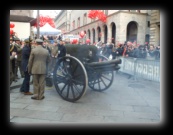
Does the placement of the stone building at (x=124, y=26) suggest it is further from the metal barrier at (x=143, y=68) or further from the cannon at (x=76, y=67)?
the cannon at (x=76, y=67)

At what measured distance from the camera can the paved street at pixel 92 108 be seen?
4383 millimetres

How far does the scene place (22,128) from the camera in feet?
12.2

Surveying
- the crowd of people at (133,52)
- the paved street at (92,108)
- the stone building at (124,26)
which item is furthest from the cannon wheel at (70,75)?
the stone building at (124,26)

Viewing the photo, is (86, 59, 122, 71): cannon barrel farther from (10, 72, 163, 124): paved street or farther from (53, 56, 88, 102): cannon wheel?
(10, 72, 163, 124): paved street

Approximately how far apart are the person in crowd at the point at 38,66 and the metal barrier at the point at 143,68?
4272 millimetres

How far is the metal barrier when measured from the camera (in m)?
7.98

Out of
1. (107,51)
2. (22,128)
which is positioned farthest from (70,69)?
(107,51)

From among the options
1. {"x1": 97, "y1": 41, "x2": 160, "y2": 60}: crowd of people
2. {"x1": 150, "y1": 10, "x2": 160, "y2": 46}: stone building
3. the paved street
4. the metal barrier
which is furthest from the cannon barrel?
{"x1": 150, "y1": 10, "x2": 160, "y2": 46}: stone building

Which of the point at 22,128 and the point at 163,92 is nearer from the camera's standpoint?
the point at 163,92

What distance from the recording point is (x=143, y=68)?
8812 millimetres
